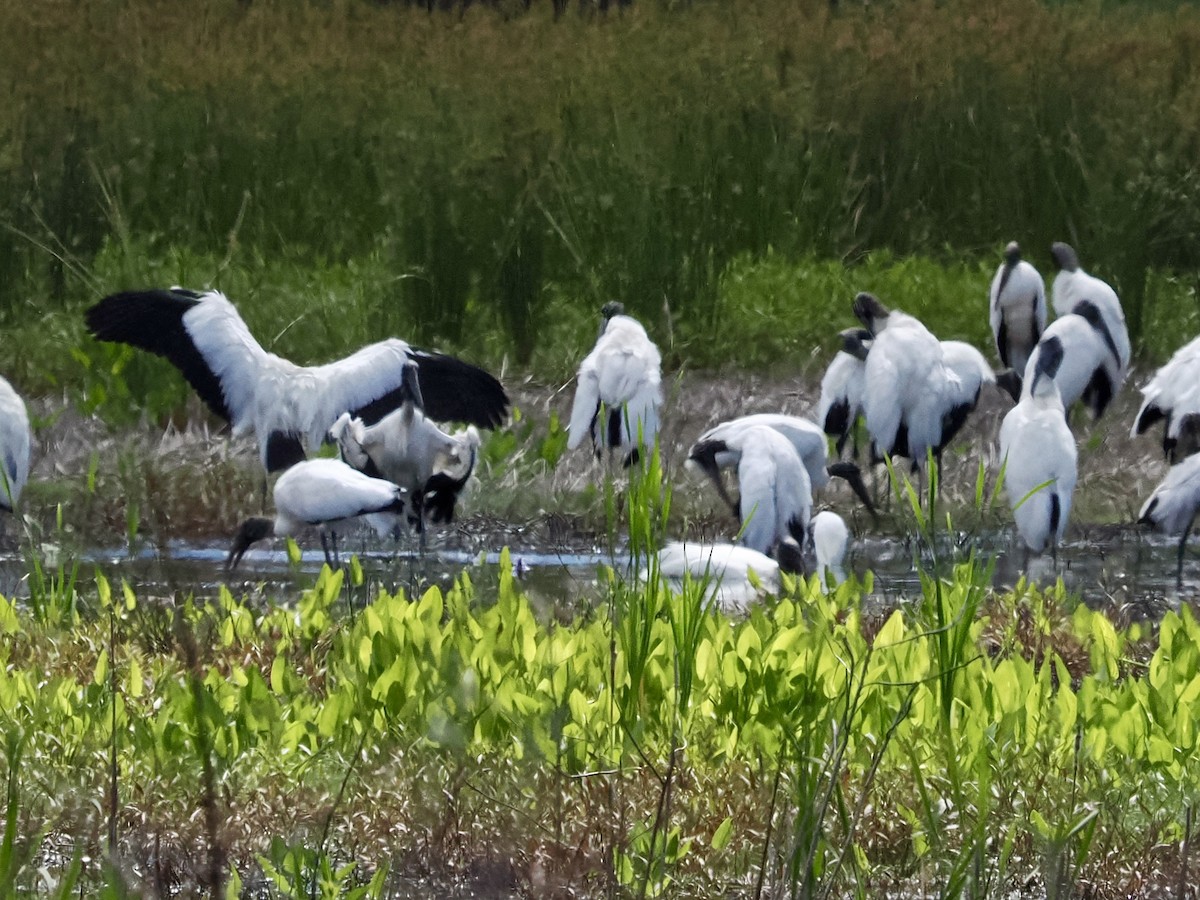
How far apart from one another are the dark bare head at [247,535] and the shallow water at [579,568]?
0.04 meters

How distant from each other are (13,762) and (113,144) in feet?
23.8

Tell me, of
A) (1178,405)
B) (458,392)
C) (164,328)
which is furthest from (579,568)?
(1178,405)

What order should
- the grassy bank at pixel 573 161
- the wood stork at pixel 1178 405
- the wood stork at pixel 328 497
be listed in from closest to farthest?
the wood stork at pixel 328 497 → the wood stork at pixel 1178 405 → the grassy bank at pixel 573 161

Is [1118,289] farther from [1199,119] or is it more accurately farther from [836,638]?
[836,638]

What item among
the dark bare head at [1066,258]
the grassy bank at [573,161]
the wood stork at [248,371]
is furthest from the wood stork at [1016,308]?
the wood stork at [248,371]

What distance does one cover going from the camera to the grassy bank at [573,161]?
8.65 m

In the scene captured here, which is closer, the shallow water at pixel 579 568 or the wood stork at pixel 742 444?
the shallow water at pixel 579 568

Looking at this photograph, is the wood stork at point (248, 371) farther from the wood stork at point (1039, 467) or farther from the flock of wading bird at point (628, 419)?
the wood stork at point (1039, 467)

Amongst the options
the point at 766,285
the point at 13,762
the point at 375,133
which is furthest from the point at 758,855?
the point at 375,133

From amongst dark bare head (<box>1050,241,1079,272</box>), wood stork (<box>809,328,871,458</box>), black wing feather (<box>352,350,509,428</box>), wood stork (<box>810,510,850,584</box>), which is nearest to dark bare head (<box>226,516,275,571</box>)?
black wing feather (<box>352,350,509,428</box>)

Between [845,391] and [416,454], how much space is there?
1.74 meters

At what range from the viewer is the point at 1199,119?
30.5ft

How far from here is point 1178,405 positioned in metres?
6.39

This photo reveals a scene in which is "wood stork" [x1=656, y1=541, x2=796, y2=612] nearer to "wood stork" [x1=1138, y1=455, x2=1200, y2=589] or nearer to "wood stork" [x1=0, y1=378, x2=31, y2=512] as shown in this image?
"wood stork" [x1=1138, y1=455, x2=1200, y2=589]
